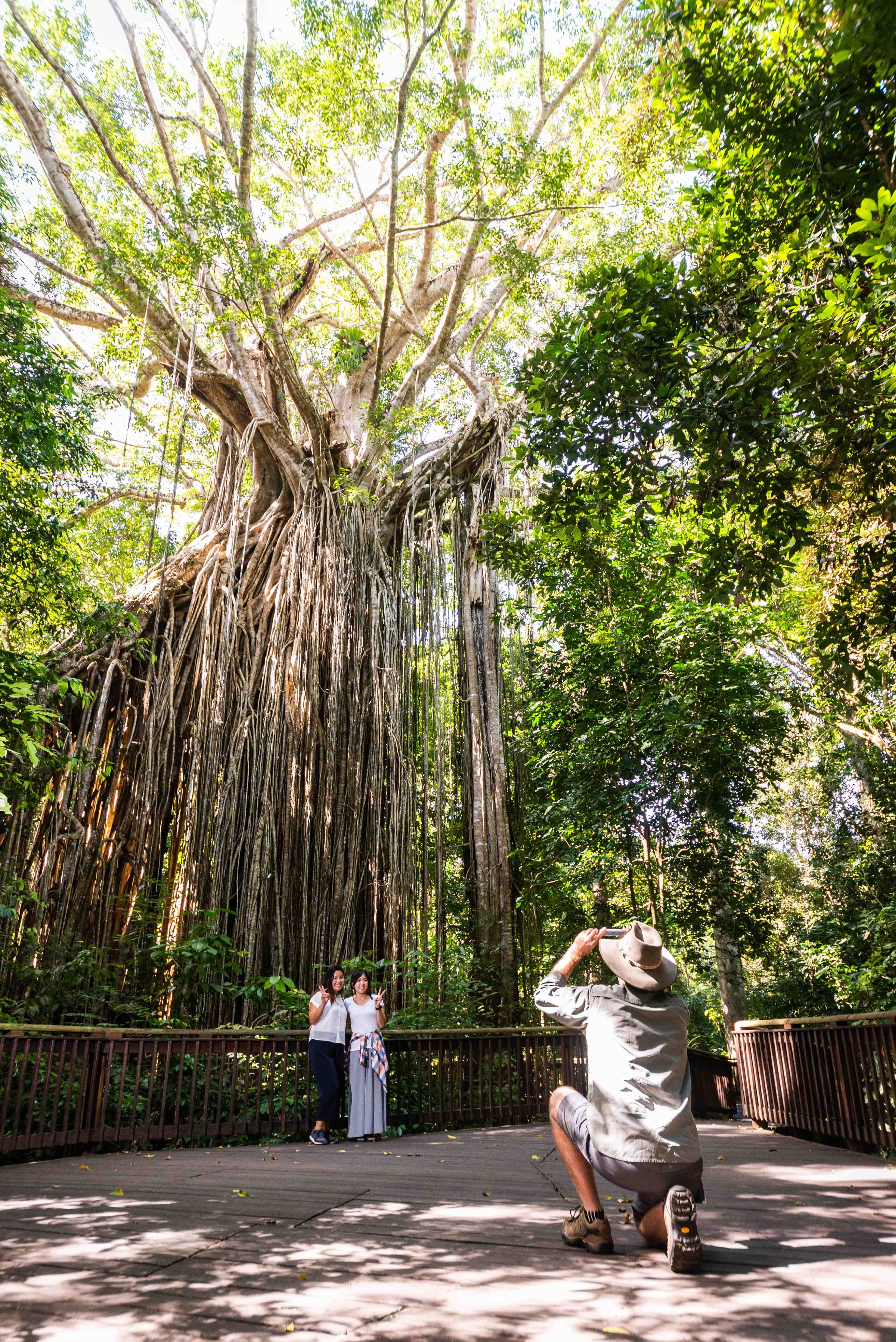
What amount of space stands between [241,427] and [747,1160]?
7.85 m

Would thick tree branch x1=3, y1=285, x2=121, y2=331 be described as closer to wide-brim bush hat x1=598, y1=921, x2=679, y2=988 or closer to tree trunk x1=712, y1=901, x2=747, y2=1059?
tree trunk x1=712, y1=901, x2=747, y2=1059

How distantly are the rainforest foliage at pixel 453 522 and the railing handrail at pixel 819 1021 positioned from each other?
1.41m

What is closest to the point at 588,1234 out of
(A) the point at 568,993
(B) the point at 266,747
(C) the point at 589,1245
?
(C) the point at 589,1245

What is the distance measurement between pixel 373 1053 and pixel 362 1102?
1.00ft

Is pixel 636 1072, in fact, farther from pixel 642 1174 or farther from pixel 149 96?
pixel 149 96

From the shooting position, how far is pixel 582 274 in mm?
3881

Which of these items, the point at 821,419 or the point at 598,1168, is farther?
the point at 821,419

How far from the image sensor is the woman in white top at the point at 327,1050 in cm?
459

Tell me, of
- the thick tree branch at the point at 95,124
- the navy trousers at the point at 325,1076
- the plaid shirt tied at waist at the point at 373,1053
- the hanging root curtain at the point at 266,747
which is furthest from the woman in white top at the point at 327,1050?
the thick tree branch at the point at 95,124

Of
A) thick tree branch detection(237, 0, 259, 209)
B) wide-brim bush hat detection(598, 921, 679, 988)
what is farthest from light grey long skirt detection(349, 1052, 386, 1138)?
thick tree branch detection(237, 0, 259, 209)

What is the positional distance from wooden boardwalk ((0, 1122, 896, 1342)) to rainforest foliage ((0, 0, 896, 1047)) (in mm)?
2255

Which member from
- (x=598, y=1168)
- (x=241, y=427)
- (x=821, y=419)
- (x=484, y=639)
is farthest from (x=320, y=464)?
(x=598, y=1168)

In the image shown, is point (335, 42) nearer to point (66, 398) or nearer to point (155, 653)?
point (66, 398)

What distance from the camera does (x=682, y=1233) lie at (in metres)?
1.80
